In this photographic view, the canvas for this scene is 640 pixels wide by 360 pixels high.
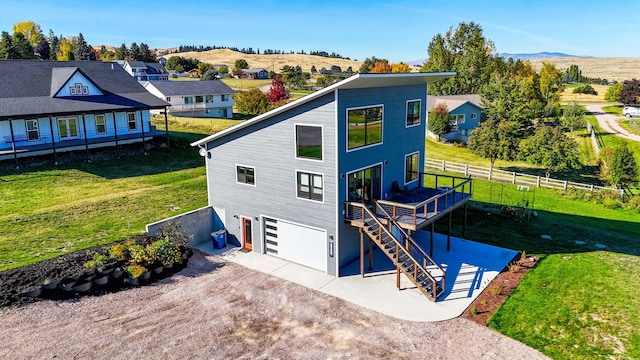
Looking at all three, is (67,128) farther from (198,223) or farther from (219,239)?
(219,239)

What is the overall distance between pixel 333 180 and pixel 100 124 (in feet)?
80.4

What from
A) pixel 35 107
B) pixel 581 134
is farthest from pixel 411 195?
pixel 581 134

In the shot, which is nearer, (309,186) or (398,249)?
(398,249)

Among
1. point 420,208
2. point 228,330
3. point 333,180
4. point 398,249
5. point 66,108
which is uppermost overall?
point 66,108

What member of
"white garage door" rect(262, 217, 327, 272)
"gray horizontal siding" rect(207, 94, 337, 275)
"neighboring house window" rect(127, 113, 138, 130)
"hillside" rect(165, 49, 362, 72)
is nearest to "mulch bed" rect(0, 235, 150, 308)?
"gray horizontal siding" rect(207, 94, 337, 275)

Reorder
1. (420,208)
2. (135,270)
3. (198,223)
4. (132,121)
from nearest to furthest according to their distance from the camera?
(135,270) → (420,208) → (198,223) → (132,121)

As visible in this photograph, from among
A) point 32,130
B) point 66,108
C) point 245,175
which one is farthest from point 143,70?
point 245,175

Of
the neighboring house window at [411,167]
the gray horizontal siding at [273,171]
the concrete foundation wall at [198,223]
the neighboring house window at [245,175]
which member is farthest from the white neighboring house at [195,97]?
the neighboring house window at [411,167]

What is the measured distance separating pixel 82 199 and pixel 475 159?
33321 mm

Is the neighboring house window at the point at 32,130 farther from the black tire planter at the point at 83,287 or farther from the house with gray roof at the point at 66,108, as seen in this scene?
the black tire planter at the point at 83,287

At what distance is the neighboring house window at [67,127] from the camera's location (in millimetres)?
31375

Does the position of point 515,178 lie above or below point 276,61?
below

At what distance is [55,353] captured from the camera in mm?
11664

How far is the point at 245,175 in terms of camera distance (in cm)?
1836
